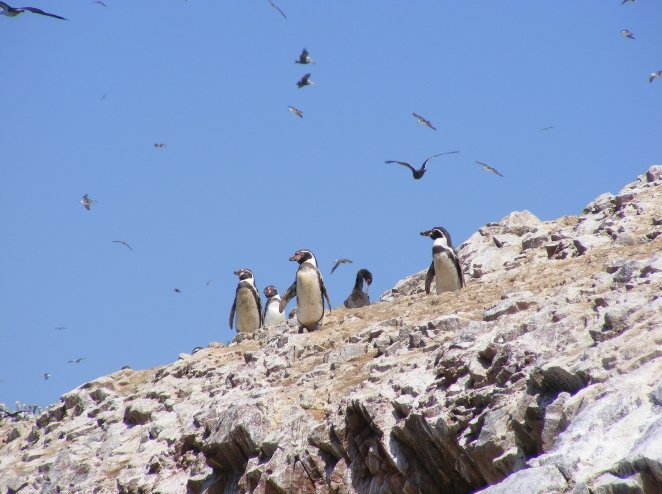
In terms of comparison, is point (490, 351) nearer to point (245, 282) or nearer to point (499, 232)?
point (499, 232)

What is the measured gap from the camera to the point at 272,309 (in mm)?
31734

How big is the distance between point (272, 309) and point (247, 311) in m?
2.08

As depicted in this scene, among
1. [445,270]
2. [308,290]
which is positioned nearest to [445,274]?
[445,270]

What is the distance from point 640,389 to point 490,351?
352 centimetres

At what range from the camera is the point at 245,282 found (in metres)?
29.9

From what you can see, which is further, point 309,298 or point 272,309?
point 272,309

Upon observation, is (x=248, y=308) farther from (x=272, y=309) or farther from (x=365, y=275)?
(x=365, y=275)

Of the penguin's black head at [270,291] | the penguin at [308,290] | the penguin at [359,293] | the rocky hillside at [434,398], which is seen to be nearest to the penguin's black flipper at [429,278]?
the rocky hillside at [434,398]

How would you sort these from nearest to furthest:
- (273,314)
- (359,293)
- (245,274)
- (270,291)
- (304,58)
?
1. (304,58)
2. (359,293)
3. (245,274)
4. (273,314)
5. (270,291)

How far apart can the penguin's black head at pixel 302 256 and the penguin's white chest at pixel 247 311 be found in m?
3.84

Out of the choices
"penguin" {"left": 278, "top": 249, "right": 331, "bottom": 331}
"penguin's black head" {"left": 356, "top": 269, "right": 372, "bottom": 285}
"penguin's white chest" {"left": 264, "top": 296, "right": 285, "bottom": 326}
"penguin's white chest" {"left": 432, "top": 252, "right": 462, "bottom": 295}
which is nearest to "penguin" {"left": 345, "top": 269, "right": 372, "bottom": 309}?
"penguin's black head" {"left": 356, "top": 269, "right": 372, "bottom": 285}

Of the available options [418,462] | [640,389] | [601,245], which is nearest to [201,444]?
[418,462]

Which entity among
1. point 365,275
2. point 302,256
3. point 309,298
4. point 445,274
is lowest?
point 445,274

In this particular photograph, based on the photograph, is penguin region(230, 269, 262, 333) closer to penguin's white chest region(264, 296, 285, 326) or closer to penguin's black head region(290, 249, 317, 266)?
penguin's white chest region(264, 296, 285, 326)
